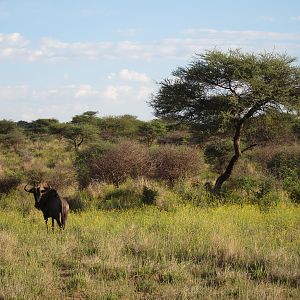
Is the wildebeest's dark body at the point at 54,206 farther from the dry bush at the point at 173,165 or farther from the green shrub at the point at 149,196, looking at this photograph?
the dry bush at the point at 173,165

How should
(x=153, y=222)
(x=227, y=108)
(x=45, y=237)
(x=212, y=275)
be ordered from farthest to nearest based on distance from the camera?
(x=227, y=108) → (x=153, y=222) → (x=45, y=237) → (x=212, y=275)

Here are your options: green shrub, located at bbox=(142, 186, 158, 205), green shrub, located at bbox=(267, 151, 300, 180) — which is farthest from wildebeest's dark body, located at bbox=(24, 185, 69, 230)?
green shrub, located at bbox=(267, 151, 300, 180)

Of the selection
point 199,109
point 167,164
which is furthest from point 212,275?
point 167,164

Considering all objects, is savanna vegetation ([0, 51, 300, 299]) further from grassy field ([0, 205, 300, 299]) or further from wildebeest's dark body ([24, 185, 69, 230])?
wildebeest's dark body ([24, 185, 69, 230])

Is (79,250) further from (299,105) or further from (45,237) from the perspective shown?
(299,105)

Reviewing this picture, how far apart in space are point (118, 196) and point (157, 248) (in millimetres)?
7918

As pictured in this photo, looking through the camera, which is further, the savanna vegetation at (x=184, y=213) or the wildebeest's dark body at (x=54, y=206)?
the wildebeest's dark body at (x=54, y=206)

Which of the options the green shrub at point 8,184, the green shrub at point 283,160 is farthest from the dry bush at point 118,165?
the green shrub at point 283,160

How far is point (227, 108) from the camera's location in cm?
1609

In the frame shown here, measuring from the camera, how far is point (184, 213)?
41.0 feet

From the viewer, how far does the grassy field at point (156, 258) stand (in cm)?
634

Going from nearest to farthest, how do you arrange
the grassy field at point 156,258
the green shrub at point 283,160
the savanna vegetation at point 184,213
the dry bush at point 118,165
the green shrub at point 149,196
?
the grassy field at point 156,258 → the savanna vegetation at point 184,213 → the green shrub at point 149,196 → the dry bush at point 118,165 → the green shrub at point 283,160

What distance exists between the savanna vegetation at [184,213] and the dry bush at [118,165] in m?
0.05

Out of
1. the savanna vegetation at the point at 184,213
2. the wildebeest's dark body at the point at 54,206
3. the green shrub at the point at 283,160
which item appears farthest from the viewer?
the green shrub at the point at 283,160
